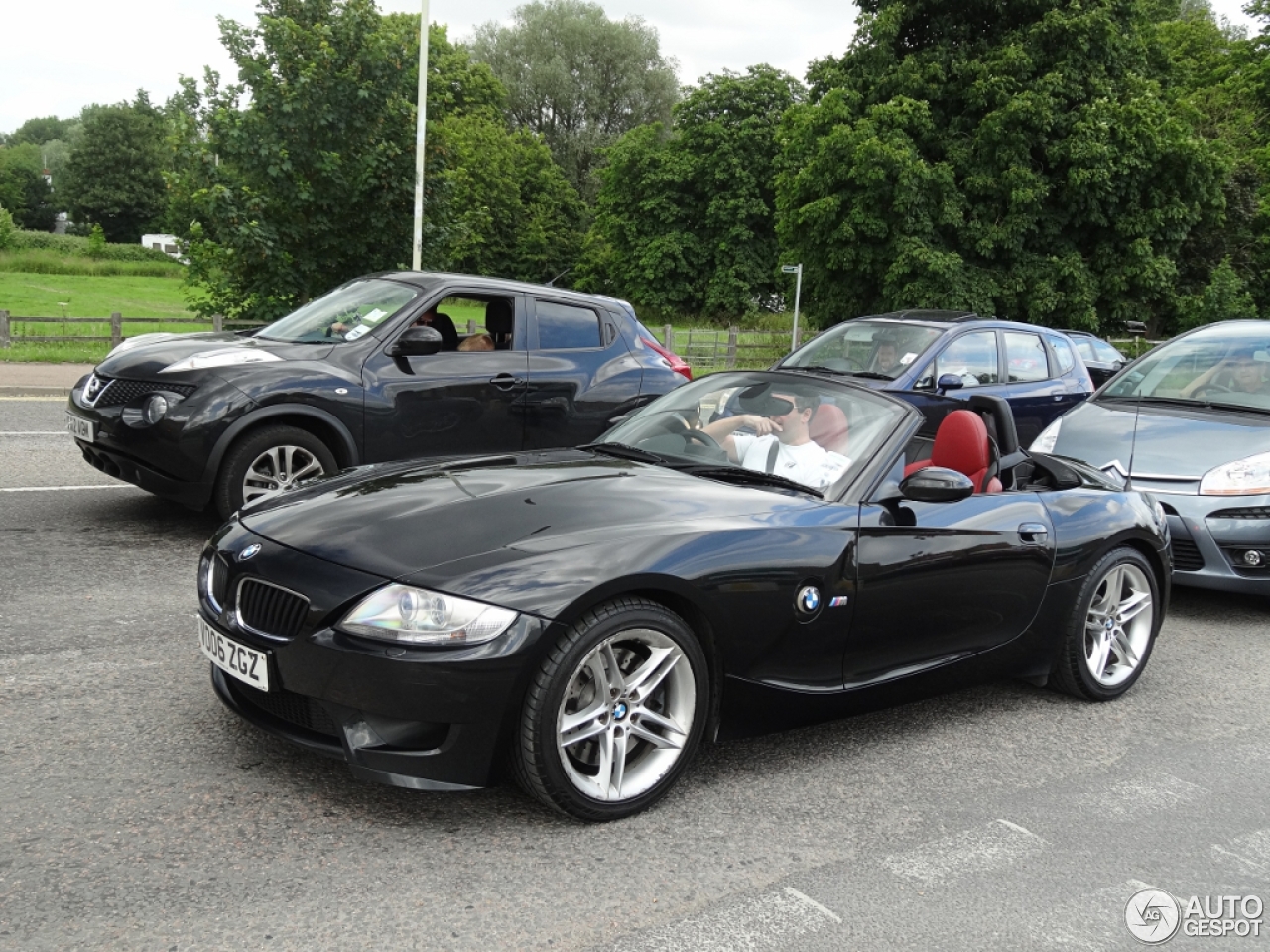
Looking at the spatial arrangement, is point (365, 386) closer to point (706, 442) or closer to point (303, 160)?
point (706, 442)

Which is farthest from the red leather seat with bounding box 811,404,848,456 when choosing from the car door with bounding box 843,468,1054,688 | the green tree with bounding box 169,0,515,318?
the green tree with bounding box 169,0,515,318

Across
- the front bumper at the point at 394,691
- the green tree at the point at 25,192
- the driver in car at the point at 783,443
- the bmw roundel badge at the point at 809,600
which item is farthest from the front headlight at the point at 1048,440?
the green tree at the point at 25,192

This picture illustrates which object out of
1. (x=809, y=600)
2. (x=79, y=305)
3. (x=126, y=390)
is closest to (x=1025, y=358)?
(x=126, y=390)

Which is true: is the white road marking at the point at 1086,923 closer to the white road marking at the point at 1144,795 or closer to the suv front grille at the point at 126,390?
the white road marking at the point at 1144,795

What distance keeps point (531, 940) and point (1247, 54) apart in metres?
49.4

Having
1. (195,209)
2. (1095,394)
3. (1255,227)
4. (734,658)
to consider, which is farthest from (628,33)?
(734,658)

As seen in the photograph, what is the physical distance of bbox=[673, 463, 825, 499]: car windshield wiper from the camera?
4461mm

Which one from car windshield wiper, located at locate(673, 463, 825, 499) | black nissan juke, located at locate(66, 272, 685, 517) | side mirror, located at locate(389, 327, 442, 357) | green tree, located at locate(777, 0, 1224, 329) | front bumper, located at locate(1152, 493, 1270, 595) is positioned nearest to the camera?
car windshield wiper, located at locate(673, 463, 825, 499)

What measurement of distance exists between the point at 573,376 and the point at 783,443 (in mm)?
3945

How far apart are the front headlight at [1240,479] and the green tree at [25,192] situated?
12071 centimetres

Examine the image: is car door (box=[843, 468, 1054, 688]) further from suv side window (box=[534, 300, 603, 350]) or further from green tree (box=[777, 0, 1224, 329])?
green tree (box=[777, 0, 1224, 329])

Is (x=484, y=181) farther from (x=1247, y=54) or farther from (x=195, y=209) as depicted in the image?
(x=195, y=209)

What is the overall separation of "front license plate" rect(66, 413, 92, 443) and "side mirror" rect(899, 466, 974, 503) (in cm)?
515

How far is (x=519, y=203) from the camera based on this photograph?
6569 centimetres
